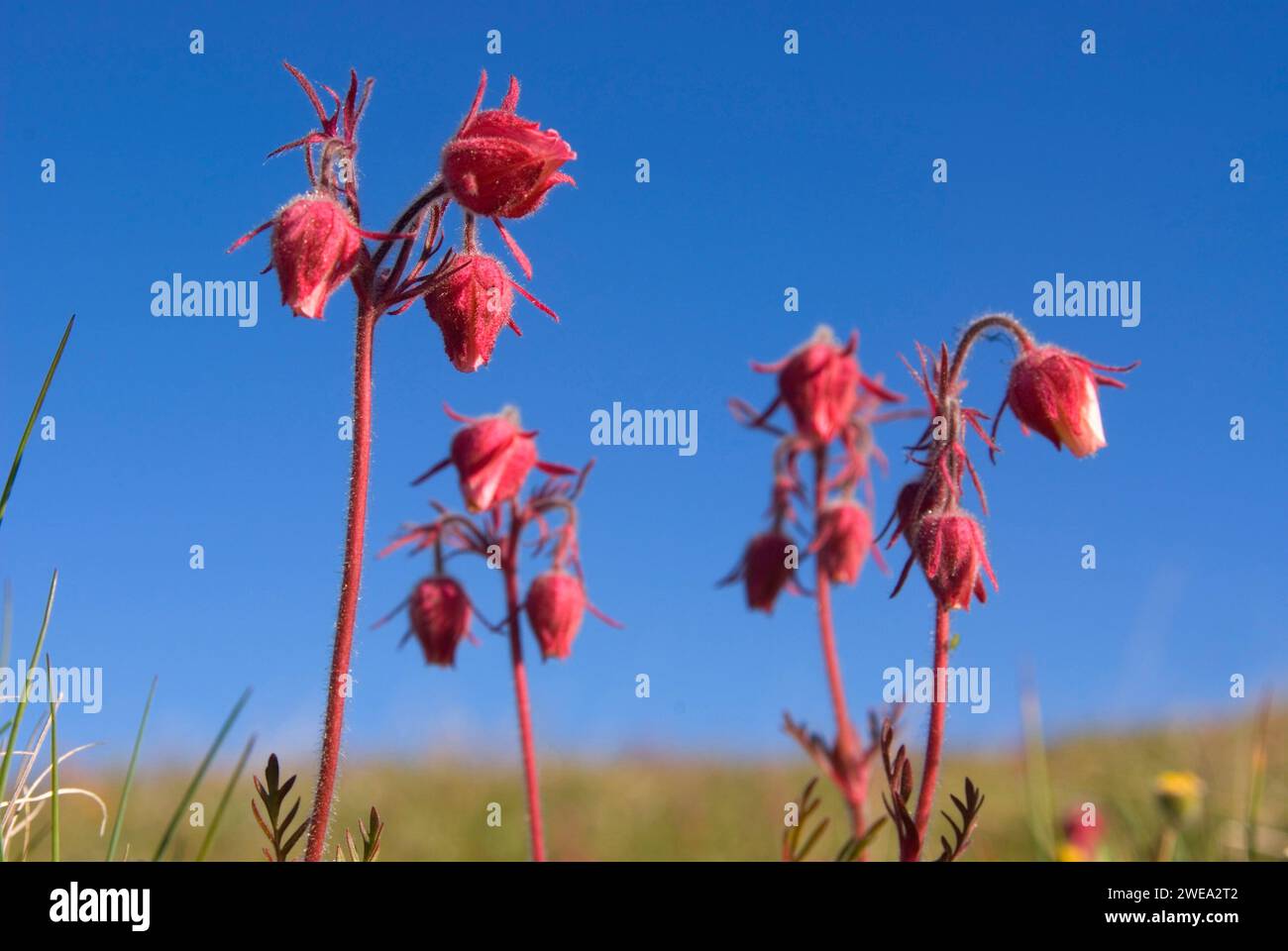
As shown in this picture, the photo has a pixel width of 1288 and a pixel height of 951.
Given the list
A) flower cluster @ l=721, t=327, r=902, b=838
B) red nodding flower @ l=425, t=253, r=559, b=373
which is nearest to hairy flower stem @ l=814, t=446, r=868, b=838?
flower cluster @ l=721, t=327, r=902, b=838

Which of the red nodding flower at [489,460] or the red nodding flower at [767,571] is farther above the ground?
the red nodding flower at [489,460]

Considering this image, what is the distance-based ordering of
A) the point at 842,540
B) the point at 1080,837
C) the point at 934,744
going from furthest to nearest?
the point at 1080,837 → the point at 842,540 → the point at 934,744

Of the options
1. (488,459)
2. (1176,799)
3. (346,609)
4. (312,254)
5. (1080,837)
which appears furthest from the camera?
(1080,837)

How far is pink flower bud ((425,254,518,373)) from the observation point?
2504 millimetres

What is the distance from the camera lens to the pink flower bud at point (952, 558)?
257 cm

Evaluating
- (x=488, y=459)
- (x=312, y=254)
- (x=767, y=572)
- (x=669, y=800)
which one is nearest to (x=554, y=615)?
(x=488, y=459)

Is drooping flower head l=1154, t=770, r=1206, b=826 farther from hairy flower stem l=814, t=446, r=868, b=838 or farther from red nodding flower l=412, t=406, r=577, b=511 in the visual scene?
red nodding flower l=412, t=406, r=577, b=511

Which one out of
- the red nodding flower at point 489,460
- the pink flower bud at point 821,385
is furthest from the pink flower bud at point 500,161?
the pink flower bud at point 821,385

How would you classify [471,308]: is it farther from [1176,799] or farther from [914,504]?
[1176,799]

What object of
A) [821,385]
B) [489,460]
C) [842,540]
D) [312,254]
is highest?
[312,254]

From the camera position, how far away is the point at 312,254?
2.31 meters

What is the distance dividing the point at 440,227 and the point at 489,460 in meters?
0.79

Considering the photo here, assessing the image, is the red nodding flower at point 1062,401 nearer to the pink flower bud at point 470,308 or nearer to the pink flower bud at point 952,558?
the pink flower bud at point 952,558
